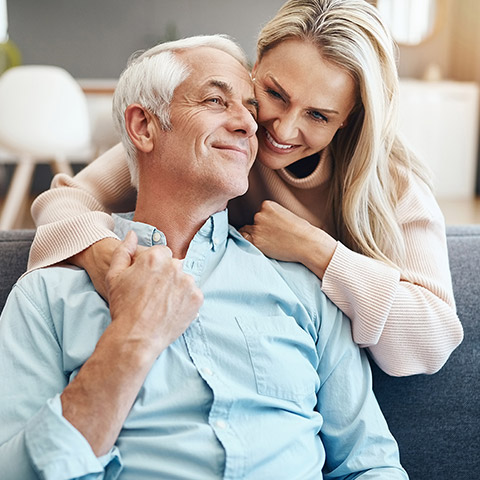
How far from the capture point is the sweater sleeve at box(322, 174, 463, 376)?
1341 millimetres

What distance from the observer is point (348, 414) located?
133 cm

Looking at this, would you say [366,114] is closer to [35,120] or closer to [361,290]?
[361,290]

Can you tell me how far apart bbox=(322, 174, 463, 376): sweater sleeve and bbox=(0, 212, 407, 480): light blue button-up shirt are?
5 centimetres

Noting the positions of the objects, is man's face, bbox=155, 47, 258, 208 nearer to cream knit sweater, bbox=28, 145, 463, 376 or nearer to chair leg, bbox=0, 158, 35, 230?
cream knit sweater, bbox=28, 145, 463, 376

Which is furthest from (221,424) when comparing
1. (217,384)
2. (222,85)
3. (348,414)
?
(222,85)

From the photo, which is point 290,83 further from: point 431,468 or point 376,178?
point 431,468

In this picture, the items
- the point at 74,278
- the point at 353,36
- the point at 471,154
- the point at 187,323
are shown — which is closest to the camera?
the point at 187,323

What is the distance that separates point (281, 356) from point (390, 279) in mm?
280

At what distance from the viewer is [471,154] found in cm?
632

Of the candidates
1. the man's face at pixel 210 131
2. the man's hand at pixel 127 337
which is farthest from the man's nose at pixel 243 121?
the man's hand at pixel 127 337

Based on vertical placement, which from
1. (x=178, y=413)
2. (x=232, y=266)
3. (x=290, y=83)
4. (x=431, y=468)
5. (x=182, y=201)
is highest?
(x=290, y=83)

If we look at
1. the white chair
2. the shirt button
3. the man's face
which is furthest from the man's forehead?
the white chair

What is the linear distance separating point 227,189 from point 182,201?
108 millimetres

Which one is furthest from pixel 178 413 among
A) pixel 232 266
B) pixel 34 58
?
pixel 34 58
